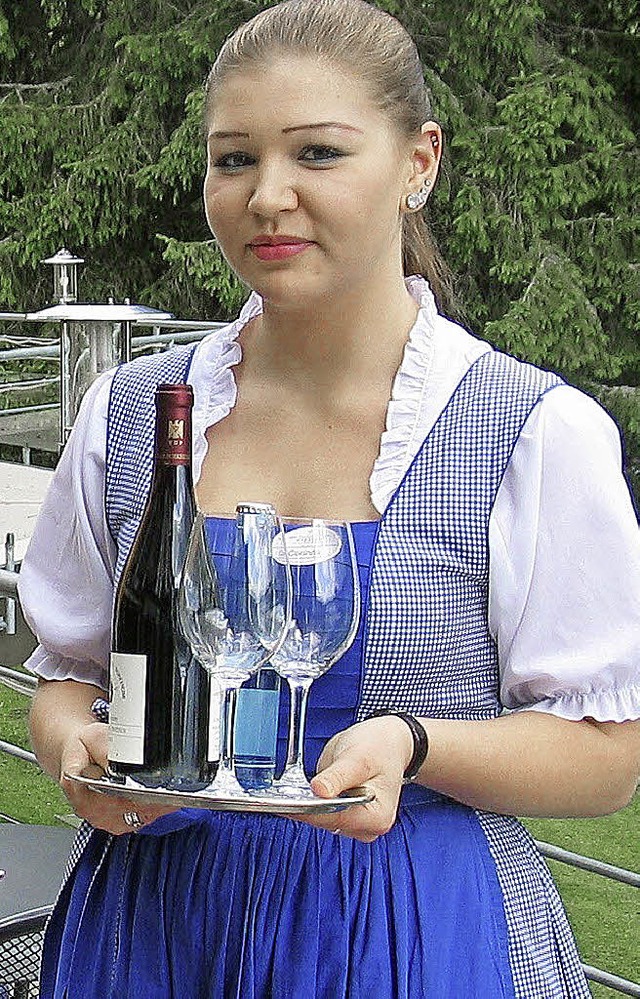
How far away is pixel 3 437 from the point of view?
898cm

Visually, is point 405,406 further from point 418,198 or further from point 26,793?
point 26,793

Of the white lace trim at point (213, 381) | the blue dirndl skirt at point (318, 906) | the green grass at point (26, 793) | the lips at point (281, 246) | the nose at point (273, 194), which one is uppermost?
the nose at point (273, 194)

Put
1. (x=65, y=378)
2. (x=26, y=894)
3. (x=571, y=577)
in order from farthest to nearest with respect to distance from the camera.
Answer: (x=65, y=378) → (x=26, y=894) → (x=571, y=577)

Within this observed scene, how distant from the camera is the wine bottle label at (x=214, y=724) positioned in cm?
117

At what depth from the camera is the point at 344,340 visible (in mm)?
1397

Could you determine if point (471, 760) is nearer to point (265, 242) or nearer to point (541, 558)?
point (541, 558)

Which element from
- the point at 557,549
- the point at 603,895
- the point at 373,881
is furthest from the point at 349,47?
the point at 603,895

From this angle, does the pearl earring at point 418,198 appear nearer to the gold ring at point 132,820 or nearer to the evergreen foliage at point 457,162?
the gold ring at point 132,820

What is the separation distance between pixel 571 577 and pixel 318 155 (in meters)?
0.41

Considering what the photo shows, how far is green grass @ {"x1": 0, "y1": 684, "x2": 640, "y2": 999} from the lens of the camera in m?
4.79

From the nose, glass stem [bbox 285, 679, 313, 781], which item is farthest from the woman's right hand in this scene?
the nose

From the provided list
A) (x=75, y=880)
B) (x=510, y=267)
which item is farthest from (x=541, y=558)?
(x=510, y=267)

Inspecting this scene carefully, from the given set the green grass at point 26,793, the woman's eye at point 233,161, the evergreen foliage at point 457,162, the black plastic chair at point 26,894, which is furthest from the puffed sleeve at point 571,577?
the evergreen foliage at point 457,162

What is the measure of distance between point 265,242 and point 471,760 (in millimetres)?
457
